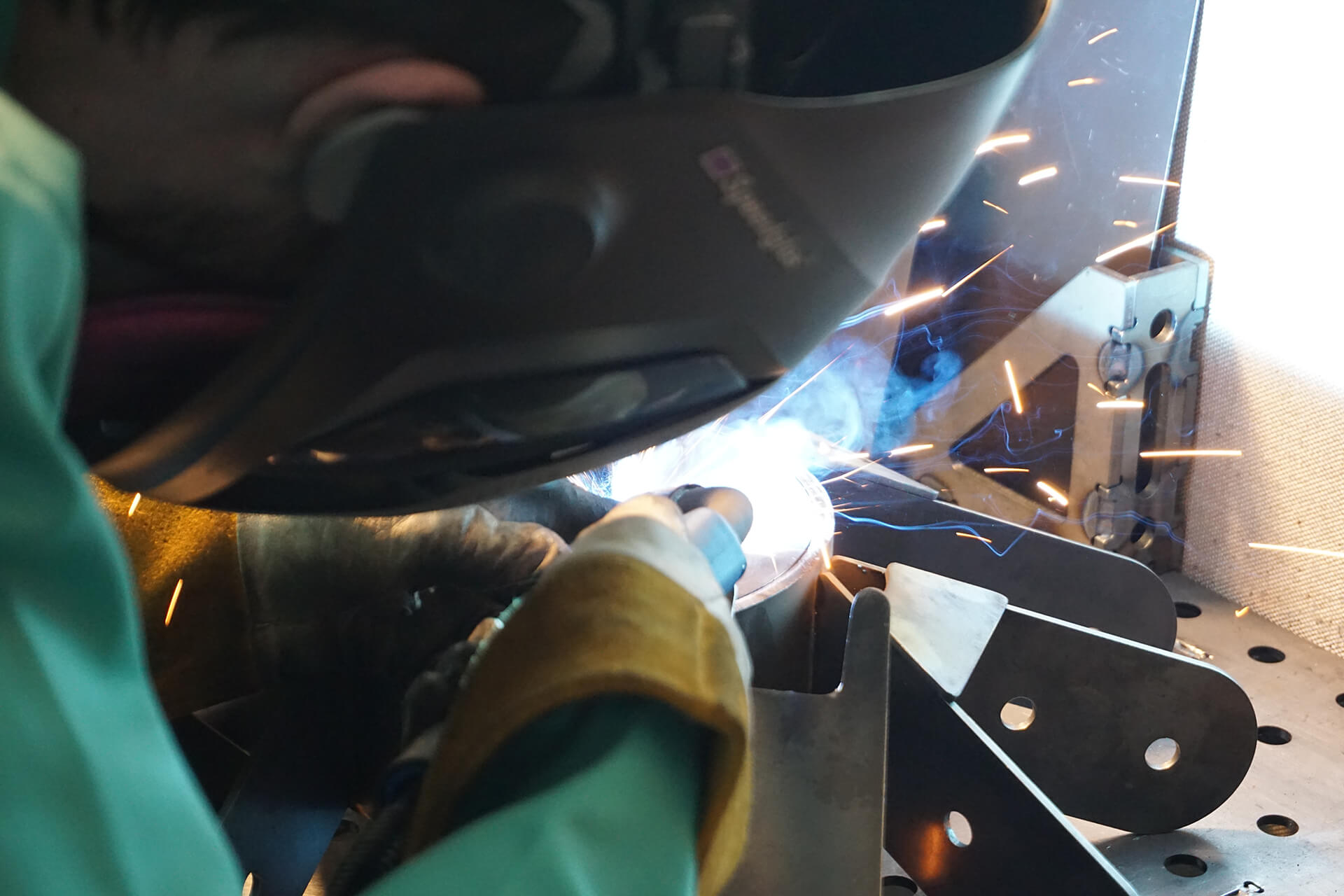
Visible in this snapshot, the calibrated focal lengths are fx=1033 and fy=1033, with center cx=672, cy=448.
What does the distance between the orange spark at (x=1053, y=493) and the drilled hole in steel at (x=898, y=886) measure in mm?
705

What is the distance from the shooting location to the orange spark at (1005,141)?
1.40 meters

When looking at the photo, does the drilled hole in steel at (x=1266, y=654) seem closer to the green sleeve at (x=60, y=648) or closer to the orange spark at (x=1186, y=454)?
the orange spark at (x=1186, y=454)

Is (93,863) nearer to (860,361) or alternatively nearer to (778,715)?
(778,715)

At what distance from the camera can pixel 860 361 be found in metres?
1.63

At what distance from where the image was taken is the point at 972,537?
4.15 ft

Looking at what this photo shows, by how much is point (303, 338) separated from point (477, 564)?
1.32 feet

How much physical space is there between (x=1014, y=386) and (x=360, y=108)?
4.23 feet

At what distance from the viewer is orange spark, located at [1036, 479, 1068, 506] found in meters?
1.52

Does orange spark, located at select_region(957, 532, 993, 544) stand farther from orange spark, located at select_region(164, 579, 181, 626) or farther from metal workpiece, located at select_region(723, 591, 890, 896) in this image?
orange spark, located at select_region(164, 579, 181, 626)

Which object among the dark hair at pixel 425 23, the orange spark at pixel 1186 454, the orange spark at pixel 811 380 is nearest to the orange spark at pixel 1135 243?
the orange spark at pixel 1186 454

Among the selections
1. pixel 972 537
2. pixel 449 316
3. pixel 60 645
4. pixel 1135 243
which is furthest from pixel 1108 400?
pixel 60 645

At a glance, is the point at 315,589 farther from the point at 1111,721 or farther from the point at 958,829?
the point at 1111,721

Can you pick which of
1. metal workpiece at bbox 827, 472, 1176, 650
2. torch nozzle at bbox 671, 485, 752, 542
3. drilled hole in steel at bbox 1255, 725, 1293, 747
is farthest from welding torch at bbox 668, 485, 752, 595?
drilled hole in steel at bbox 1255, 725, 1293, 747

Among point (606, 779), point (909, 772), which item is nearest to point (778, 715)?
point (909, 772)
